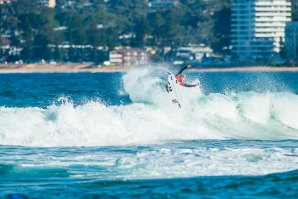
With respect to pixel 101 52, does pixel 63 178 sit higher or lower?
higher

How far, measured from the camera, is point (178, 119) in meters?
37.0

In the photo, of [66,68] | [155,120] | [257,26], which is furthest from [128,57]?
[155,120]

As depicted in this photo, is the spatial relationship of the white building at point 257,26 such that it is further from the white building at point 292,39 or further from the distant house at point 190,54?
the distant house at point 190,54

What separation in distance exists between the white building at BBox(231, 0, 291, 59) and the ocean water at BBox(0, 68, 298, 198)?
146 metres

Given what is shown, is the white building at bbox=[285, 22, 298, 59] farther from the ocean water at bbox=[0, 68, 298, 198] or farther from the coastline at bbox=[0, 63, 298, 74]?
the ocean water at bbox=[0, 68, 298, 198]

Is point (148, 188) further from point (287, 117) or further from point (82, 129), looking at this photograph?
point (287, 117)

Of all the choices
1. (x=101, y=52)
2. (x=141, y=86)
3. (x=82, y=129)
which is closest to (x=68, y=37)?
(x=101, y=52)

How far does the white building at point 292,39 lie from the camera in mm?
175125

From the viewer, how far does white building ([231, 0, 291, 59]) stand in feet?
623

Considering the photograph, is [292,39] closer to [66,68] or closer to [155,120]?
[66,68]

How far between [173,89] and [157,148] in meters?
10.9

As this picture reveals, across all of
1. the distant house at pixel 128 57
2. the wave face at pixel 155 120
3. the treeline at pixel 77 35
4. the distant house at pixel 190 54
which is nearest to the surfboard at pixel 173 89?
the wave face at pixel 155 120

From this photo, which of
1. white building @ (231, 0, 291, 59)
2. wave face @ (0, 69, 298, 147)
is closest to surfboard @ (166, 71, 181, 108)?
wave face @ (0, 69, 298, 147)

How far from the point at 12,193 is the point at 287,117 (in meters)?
19.1
